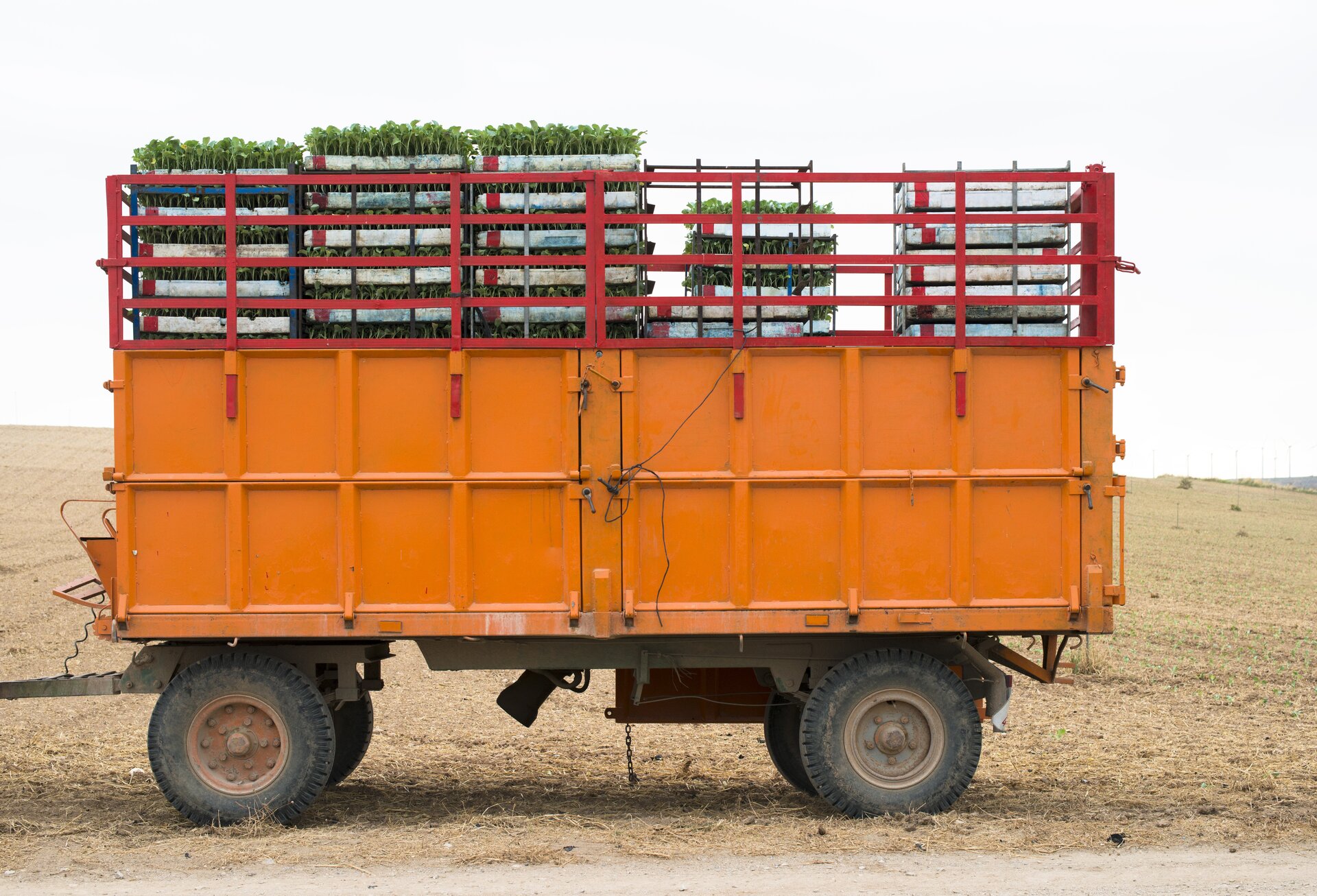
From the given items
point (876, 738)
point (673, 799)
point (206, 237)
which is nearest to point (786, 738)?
point (673, 799)

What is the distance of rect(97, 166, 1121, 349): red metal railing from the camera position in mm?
7852

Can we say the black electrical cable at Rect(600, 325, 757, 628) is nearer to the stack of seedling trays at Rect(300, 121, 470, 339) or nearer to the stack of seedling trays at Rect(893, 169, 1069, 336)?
the stack of seedling trays at Rect(893, 169, 1069, 336)

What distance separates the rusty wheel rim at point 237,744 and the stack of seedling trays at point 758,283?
3.40 m

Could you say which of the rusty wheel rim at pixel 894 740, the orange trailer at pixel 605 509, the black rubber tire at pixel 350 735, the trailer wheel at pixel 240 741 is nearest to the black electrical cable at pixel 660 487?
the orange trailer at pixel 605 509

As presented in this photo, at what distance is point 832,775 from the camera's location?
7848 mm

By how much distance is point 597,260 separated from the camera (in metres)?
7.90

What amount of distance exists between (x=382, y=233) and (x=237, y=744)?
330cm

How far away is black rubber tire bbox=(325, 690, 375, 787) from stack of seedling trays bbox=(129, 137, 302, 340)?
275 cm

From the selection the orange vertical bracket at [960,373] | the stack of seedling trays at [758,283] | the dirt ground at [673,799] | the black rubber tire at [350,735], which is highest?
the stack of seedling trays at [758,283]

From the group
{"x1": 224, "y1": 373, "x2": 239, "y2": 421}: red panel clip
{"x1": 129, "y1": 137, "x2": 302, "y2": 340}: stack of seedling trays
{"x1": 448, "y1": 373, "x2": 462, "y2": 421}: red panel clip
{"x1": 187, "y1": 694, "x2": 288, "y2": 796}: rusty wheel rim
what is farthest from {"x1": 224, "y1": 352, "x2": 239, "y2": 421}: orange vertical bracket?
{"x1": 187, "y1": 694, "x2": 288, "y2": 796}: rusty wheel rim

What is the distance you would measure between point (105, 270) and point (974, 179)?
5.45m

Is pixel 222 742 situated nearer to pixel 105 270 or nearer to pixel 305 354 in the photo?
pixel 305 354

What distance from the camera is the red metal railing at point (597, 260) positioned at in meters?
7.85

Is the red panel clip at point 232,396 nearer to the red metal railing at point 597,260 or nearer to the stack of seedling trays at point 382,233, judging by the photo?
the red metal railing at point 597,260
